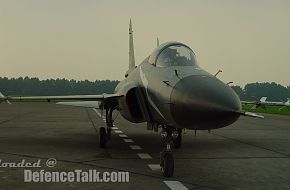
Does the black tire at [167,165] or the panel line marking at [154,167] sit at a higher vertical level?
the black tire at [167,165]

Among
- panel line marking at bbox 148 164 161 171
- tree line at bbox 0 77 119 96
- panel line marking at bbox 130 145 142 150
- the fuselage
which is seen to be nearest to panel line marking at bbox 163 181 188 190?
the fuselage

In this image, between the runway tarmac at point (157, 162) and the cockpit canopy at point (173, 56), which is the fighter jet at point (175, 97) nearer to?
the cockpit canopy at point (173, 56)

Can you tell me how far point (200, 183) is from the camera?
6.96m

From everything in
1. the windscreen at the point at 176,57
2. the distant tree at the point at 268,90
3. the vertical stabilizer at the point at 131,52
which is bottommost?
the distant tree at the point at 268,90

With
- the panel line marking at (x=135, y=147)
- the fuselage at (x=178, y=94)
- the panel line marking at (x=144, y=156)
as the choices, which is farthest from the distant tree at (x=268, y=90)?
the fuselage at (x=178, y=94)

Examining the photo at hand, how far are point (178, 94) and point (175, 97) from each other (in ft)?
0.32

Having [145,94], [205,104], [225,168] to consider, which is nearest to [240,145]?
[225,168]

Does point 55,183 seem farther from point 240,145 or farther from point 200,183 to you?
point 240,145

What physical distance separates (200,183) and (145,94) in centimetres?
273

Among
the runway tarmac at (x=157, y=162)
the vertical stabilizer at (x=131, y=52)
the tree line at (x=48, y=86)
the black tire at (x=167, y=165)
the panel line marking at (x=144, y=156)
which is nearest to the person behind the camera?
the runway tarmac at (x=157, y=162)

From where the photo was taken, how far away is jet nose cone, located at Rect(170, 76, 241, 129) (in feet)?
20.1

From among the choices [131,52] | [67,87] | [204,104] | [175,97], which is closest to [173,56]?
[175,97]

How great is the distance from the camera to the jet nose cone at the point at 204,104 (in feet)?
20.1

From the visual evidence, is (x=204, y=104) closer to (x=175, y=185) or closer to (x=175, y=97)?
(x=175, y=97)
